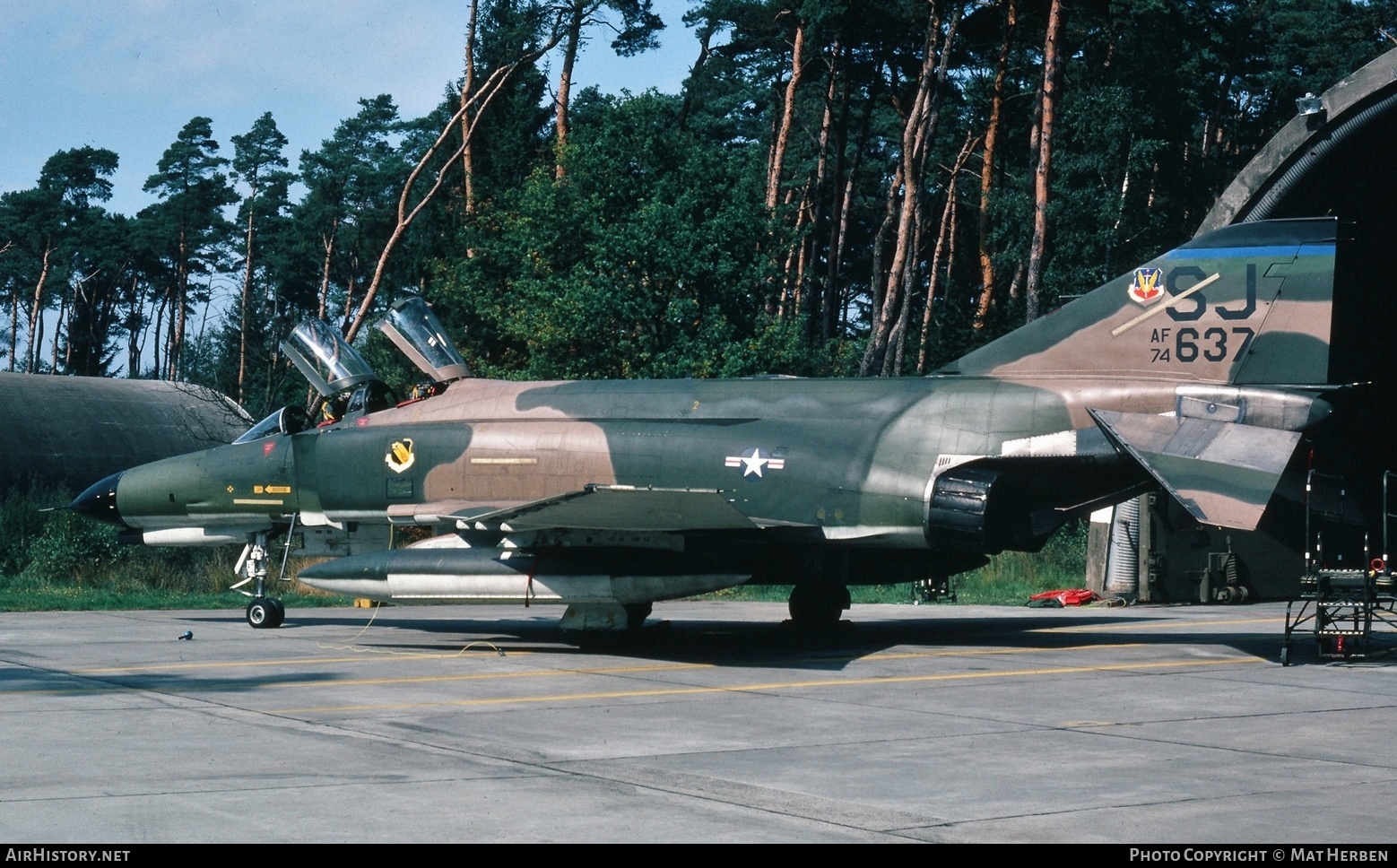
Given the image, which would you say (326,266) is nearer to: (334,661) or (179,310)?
(179,310)

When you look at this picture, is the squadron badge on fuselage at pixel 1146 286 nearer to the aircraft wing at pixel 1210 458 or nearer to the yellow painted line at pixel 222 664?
the aircraft wing at pixel 1210 458

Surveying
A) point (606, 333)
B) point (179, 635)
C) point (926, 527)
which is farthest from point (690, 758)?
point (606, 333)

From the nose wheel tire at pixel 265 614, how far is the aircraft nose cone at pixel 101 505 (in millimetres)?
2456

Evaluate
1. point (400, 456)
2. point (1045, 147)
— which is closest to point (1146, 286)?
point (400, 456)

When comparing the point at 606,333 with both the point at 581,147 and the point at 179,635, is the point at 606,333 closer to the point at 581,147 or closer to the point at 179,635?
the point at 581,147

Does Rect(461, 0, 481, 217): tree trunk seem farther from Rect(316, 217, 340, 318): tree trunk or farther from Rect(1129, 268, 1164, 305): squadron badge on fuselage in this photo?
Rect(316, 217, 340, 318): tree trunk

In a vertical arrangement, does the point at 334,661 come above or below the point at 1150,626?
below

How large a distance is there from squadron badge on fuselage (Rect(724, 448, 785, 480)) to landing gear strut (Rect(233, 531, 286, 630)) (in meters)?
6.11

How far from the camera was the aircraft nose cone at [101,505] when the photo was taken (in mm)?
17594

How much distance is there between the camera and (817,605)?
16.3 meters

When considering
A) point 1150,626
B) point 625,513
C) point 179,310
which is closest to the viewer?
point 625,513

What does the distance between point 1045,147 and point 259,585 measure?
71.5 ft

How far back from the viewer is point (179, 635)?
622 inches

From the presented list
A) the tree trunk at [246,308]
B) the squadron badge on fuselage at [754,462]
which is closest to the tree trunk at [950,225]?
the tree trunk at [246,308]
